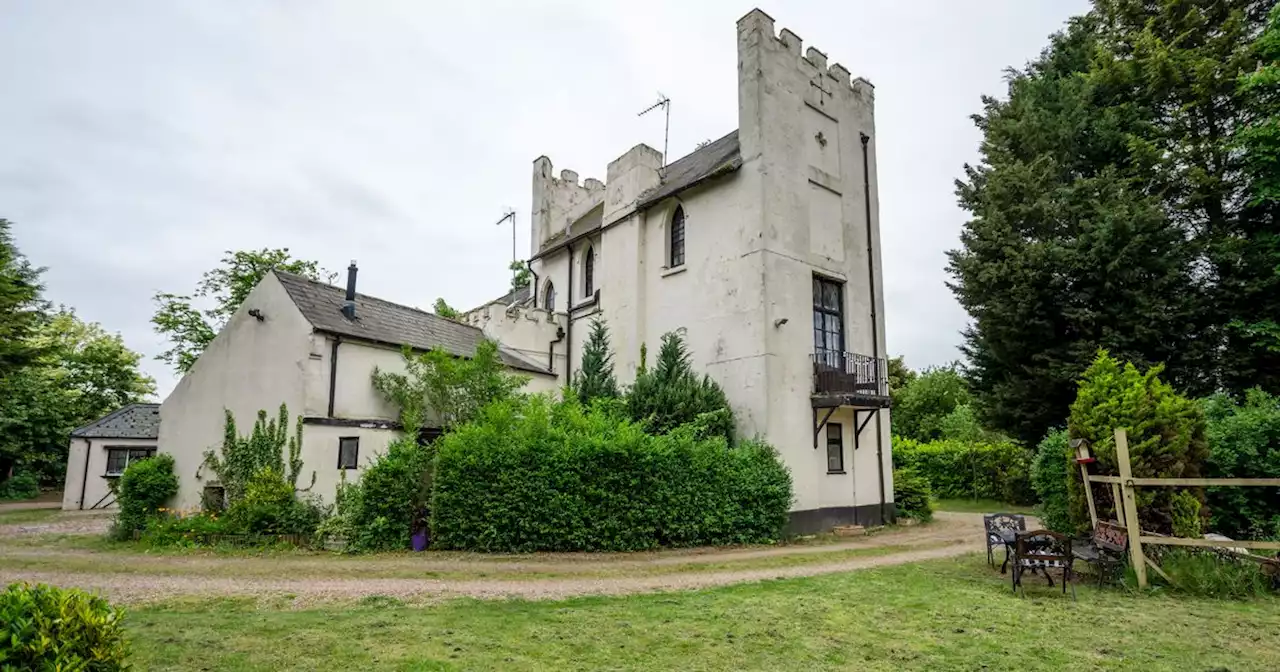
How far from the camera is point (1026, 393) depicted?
63.9 feet

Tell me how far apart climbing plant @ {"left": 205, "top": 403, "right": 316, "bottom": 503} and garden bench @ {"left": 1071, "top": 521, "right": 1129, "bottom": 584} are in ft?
48.1

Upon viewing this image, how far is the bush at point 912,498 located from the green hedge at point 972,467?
5471 mm

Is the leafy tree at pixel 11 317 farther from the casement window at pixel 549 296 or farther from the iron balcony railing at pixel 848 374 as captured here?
the iron balcony railing at pixel 848 374

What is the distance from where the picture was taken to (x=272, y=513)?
1350cm

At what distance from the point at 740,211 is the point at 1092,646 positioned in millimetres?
12622

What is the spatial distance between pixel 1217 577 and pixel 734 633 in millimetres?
6748

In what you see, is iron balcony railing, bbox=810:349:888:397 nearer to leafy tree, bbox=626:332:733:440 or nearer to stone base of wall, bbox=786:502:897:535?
leafy tree, bbox=626:332:733:440

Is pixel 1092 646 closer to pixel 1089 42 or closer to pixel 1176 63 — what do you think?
pixel 1176 63

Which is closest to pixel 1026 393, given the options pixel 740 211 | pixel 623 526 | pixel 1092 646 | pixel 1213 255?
pixel 1213 255

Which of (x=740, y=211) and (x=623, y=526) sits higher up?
(x=740, y=211)

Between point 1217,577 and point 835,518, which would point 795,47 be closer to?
point 835,518

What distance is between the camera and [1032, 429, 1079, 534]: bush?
37.8 ft

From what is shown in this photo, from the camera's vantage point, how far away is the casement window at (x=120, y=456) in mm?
24837

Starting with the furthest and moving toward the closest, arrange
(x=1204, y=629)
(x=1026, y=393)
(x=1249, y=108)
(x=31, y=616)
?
1. (x=1026, y=393)
2. (x=1249, y=108)
3. (x=1204, y=629)
4. (x=31, y=616)
